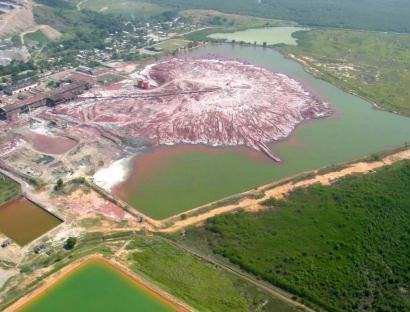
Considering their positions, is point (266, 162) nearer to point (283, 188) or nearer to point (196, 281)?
point (283, 188)

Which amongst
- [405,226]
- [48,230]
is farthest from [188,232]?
[405,226]

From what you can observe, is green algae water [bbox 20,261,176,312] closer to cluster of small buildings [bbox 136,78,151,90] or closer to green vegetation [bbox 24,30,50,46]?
cluster of small buildings [bbox 136,78,151,90]

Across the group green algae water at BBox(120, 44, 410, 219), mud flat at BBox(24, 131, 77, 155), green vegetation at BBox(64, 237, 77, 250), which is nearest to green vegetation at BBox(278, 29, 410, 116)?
green algae water at BBox(120, 44, 410, 219)

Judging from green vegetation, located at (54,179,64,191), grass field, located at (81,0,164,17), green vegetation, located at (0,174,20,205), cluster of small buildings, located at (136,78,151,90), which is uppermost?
grass field, located at (81,0,164,17)

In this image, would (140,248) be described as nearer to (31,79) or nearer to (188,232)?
(188,232)

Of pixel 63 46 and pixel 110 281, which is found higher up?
pixel 63 46

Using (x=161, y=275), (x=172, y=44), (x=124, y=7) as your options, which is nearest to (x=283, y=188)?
(x=161, y=275)

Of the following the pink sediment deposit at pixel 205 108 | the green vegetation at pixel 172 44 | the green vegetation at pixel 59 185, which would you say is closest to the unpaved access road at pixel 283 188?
the pink sediment deposit at pixel 205 108
